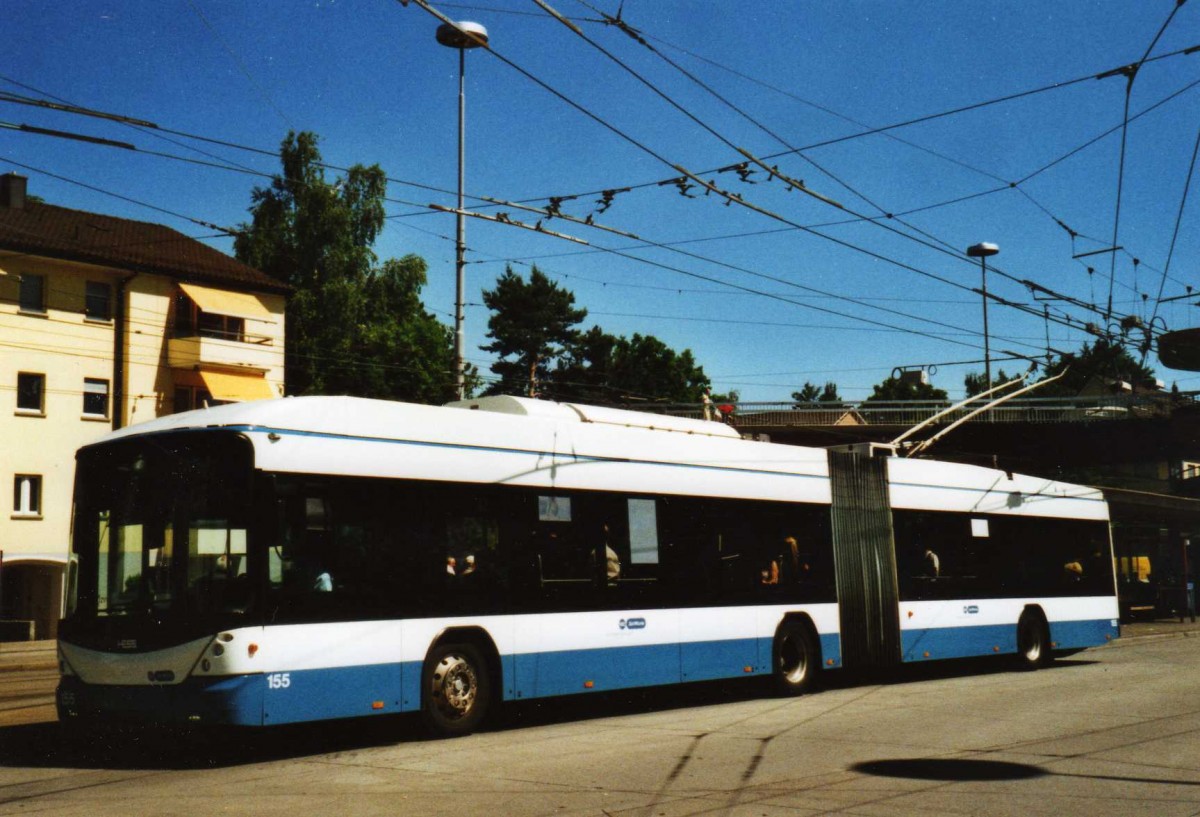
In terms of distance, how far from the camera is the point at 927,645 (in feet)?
59.4

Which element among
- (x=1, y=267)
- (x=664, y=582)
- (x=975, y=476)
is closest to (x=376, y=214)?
(x=1, y=267)

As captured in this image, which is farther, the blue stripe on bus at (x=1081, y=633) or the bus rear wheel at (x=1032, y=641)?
the blue stripe on bus at (x=1081, y=633)

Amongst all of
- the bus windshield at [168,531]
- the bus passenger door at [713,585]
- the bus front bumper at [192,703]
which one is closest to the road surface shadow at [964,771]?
the bus front bumper at [192,703]

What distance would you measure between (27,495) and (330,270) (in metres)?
17.7

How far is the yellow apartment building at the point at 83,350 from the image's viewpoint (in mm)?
37781

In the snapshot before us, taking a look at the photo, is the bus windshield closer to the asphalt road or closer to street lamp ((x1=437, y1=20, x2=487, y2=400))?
the asphalt road

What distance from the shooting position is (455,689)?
11.6m

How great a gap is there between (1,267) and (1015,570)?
1196 inches

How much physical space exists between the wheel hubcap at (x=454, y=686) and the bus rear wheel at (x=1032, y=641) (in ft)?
37.4

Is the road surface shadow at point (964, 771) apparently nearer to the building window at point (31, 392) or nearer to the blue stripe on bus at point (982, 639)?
the blue stripe on bus at point (982, 639)

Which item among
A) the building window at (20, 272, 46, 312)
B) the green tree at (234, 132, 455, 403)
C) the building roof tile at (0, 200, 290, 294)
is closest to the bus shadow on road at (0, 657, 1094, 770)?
the building window at (20, 272, 46, 312)

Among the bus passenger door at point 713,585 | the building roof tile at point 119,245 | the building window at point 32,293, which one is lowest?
the bus passenger door at point 713,585

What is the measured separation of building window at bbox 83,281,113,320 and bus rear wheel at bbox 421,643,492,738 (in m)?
32.5

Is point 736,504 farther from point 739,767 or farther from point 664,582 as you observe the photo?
point 739,767
